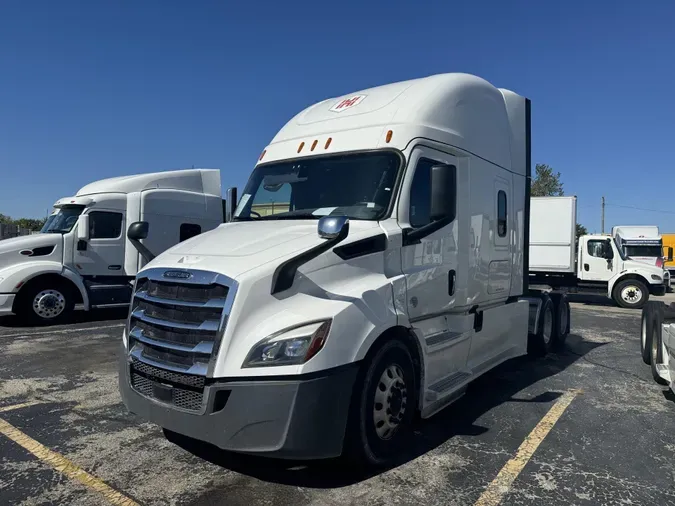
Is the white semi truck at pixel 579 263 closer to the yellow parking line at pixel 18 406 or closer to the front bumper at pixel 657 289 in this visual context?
the front bumper at pixel 657 289

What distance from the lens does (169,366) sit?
3.67 metres

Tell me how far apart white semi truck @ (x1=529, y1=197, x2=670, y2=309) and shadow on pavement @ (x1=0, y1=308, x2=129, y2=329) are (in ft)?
37.5

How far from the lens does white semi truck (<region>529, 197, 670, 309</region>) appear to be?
15078mm

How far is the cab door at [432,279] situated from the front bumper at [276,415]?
1.23 meters

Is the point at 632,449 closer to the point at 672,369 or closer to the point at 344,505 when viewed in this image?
the point at 672,369

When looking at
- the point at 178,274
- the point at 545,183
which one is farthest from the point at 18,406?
the point at 545,183

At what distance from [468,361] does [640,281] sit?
13403 mm

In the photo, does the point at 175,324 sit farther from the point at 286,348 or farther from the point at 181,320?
the point at 286,348

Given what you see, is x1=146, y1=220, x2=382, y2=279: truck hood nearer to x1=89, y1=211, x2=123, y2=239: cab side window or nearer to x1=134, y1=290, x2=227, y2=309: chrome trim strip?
x1=134, y1=290, x2=227, y2=309: chrome trim strip

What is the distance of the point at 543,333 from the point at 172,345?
6.28 metres

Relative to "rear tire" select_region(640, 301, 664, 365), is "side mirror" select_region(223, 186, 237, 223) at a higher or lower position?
higher

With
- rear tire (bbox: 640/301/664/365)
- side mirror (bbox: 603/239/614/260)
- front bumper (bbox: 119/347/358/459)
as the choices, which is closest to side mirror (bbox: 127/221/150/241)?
front bumper (bbox: 119/347/358/459)

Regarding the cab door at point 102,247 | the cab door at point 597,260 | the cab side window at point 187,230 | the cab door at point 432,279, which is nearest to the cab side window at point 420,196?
the cab door at point 432,279

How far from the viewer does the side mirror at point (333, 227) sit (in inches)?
141
